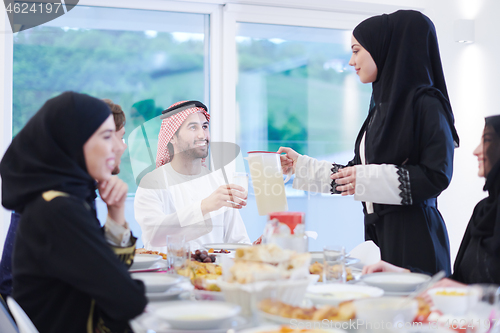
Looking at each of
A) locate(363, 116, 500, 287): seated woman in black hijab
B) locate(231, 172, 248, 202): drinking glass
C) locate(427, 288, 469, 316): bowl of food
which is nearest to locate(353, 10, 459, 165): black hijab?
locate(363, 116, 500, 287): seated woman in black hijab

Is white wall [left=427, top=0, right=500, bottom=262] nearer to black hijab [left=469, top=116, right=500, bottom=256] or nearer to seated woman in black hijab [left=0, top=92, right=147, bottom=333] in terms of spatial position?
black hijab [left=469, top=116, right=500, bottom=256]

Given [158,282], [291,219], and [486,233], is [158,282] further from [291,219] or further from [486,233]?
[486,233]

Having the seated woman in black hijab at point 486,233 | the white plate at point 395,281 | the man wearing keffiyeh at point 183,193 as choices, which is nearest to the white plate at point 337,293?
the white plate at point 395,281

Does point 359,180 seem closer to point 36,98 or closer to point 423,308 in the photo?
point 423,308

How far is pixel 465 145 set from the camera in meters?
4.07

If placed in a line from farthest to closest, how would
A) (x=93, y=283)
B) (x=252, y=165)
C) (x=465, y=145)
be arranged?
(x=465, y=145), (x=252, y=165), (x=93, y=283)

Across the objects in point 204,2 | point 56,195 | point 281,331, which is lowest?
point 281,331

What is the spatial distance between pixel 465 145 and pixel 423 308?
11.3ft

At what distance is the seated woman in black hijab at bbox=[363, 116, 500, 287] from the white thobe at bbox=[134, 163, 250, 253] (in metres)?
1.22

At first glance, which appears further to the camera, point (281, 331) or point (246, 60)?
point (246, 60)

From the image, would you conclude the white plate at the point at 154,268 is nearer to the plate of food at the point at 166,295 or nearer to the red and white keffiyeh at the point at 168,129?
the plate of food at the point at 166,295

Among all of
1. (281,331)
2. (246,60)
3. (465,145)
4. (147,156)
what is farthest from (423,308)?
(465,145)

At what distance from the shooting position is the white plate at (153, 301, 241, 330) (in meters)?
A: 0.96

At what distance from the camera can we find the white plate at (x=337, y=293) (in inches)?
44.7
